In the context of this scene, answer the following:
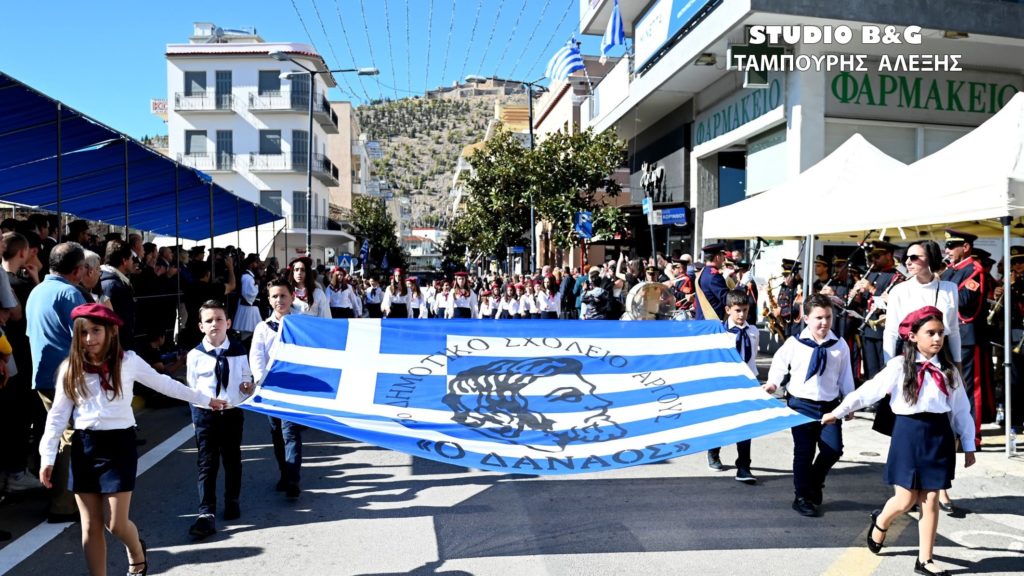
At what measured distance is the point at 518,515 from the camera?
577 cm

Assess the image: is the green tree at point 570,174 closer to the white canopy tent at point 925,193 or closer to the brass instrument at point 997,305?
the white canopy tent at point 925,193

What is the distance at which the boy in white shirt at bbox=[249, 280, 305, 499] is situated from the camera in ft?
19.7

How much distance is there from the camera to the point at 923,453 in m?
4.69

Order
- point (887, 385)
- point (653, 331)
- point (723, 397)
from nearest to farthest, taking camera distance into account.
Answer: point (887, 385)
point (723, 397)
point (653, 331)

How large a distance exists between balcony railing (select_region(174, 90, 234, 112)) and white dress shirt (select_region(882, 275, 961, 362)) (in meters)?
55.3

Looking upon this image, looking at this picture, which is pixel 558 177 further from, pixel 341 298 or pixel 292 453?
pixel 292 453

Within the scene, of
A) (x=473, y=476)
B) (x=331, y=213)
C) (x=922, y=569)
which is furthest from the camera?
(x=331, y=213)

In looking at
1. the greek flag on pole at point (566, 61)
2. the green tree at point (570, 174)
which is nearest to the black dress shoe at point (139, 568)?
the green tree at point (570, 174)

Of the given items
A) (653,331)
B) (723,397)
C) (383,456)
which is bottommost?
(383,456)

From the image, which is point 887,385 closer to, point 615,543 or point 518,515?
point 615,543

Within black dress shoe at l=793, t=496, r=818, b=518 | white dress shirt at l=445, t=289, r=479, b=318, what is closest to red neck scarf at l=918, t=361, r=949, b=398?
black dress shoe at l=793, t=496, r=818, b=518

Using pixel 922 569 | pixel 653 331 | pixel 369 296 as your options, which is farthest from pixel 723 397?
pixel 369 296

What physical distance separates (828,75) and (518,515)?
15.0m

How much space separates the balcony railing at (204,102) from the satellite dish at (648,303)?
52084 mm
